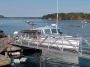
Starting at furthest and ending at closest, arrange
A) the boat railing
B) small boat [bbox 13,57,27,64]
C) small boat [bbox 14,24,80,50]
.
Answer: small boat [bbox 13,57,27,64]
the boat railing
small boat [bbox 14,24,80,50]

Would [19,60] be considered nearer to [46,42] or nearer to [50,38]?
[46,42]

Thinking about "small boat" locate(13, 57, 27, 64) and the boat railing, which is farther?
"small boat" locate(13, 57, 27, 64)

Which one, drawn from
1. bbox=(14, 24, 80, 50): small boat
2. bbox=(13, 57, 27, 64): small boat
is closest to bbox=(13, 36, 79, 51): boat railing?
bbox=(14, 24, 80, 50): small boat

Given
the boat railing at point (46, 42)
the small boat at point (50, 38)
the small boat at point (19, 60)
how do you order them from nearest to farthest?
the small boat at point (50, 38)
the boat railing at point (46, 42)
the small boat at point (19, 60)

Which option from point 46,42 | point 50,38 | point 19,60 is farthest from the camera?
point 19,60

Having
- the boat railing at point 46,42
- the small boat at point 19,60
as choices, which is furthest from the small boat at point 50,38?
the small boat at point 19,60

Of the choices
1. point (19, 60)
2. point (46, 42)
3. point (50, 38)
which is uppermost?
point (50, 38)

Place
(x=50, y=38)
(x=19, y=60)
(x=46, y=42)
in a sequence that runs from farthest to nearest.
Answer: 1. (x=19, y=60)
2. (x=46, y=42)
3. (x=50, y=38)

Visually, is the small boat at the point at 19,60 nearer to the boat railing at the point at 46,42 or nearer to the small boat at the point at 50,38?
the boat railing at the point at 46,42

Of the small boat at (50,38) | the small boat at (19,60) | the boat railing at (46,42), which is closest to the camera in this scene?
the small boat at (50,38)

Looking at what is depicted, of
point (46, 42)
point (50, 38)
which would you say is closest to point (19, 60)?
point (46, 42)

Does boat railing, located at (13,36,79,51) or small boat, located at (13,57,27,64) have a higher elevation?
boat railing, located at (13,36,79,51)

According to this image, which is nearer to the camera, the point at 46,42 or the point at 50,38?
the point at 50,38

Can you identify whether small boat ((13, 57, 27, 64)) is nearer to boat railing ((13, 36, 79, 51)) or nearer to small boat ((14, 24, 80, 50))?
boat railing ((13, 36, 79, 51))
